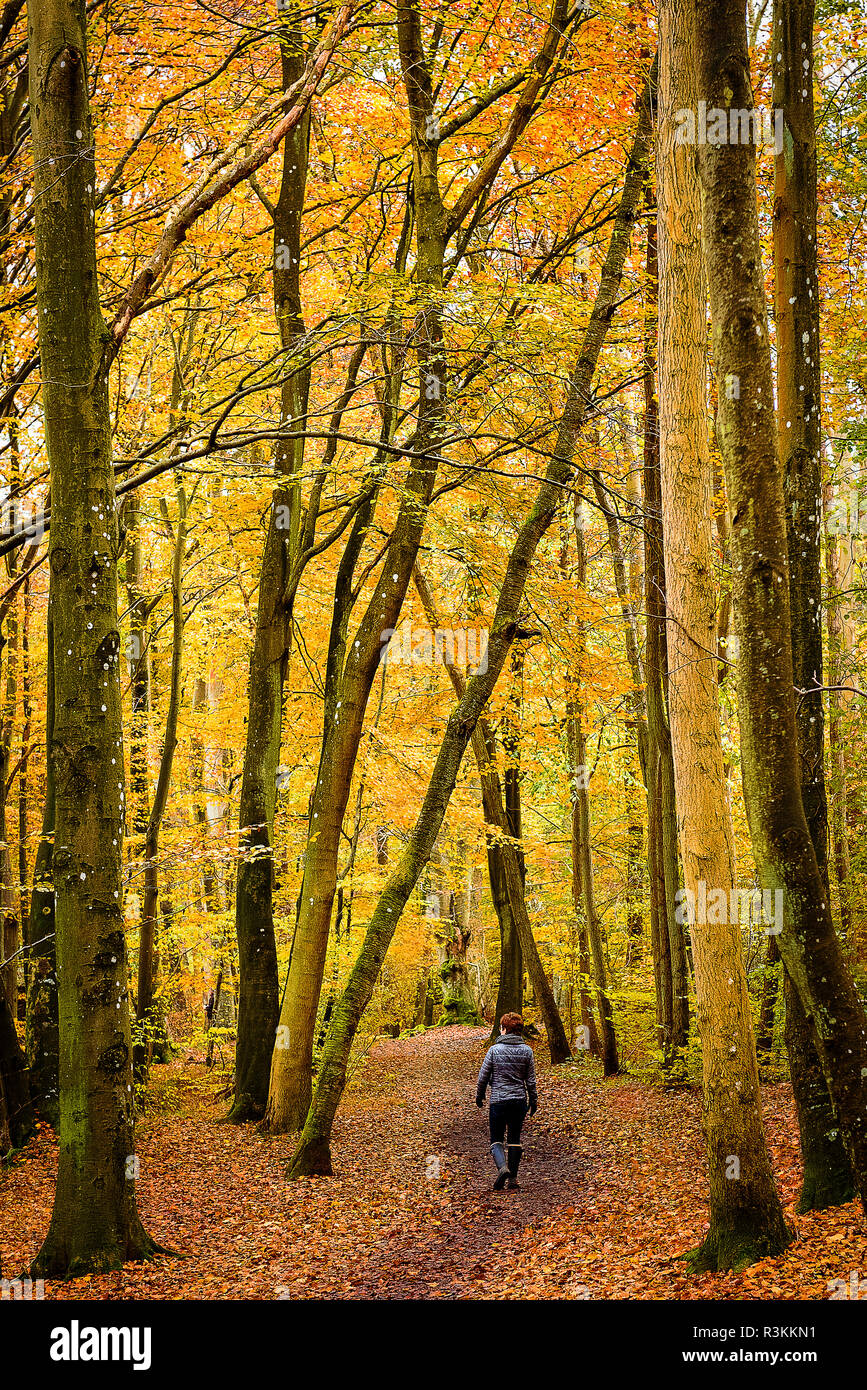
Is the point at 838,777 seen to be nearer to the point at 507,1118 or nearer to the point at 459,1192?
the point at 507,1118

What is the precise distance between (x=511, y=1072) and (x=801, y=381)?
666cm

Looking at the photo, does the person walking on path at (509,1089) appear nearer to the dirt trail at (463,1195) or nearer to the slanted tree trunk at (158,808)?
the dirt trail at (463,1195)

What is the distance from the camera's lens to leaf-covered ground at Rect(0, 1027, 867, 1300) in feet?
19.7

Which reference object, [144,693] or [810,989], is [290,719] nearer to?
[144,693]

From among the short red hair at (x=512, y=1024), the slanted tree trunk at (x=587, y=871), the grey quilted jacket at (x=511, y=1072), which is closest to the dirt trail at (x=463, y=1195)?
the grey quilted jacket at (x=511, y=1072)

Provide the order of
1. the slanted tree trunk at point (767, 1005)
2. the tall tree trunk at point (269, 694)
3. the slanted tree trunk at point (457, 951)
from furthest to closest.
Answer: the slanted tree trunk at point (457, 951)
the tall tree trunk at point (269, 694)
the slanted tree trunk at point (767, 1005)

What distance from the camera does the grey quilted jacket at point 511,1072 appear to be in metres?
9.37

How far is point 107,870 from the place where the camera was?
648 centimetres

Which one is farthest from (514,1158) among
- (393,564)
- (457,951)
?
(457,951)

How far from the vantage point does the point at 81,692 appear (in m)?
6.59

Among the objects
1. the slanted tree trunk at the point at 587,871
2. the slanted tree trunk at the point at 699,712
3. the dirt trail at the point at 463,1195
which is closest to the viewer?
the slanted tree trunk at the point at 699,712

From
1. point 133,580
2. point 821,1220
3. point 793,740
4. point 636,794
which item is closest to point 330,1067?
point 821,1220

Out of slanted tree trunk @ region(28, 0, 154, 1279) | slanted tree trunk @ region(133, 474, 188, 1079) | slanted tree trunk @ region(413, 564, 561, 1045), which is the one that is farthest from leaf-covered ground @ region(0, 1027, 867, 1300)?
slanted tree trunk @ region(413, 564, 561, 1045)
